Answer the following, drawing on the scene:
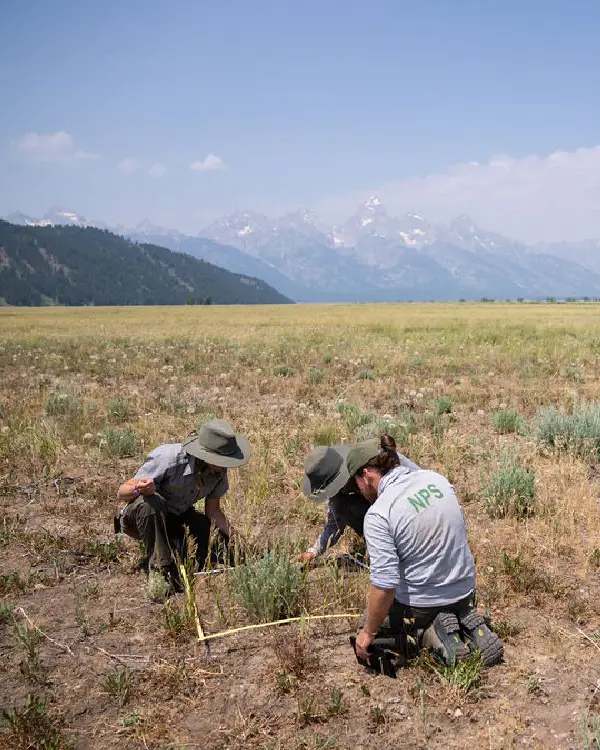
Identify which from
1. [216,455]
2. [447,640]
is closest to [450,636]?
[447,640]

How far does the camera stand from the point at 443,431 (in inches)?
321

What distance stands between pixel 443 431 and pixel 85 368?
1050 centimetres

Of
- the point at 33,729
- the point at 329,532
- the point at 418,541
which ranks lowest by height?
the point at 33,729

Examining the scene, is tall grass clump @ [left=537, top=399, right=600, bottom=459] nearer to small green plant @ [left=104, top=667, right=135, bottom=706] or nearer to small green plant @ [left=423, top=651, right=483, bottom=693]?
small green plant @ [left=423, top=651, right=483, bottom=693]

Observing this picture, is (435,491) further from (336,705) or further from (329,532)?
(329,532)

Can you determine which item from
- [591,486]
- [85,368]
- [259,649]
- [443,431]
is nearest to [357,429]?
[443,431]

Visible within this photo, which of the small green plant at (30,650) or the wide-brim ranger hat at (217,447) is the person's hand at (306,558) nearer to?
the wide-brim ranger hat at (217,447)

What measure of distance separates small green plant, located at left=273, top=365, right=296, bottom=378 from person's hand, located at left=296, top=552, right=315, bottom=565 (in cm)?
909

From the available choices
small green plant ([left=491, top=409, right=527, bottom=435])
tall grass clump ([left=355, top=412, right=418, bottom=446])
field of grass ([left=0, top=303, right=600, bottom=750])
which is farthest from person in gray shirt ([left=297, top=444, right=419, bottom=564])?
small green plant ([left=491, top=409, right=527, bottom=435])

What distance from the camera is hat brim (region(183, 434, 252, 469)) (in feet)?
14.8

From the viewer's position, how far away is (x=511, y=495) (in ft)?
18.5

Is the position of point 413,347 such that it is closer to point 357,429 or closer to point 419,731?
point 357,429

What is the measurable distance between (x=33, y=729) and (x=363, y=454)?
2.37m

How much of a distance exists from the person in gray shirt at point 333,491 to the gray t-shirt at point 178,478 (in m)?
0.93
